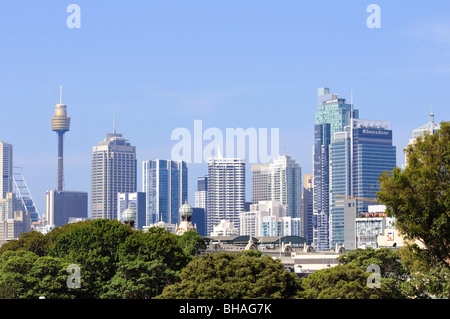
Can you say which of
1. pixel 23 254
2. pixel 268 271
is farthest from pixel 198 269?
pixel 23 254

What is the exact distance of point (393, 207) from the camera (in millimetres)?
82938

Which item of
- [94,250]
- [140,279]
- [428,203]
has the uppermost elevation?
[428,203]

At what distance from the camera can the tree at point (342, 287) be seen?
322 feet

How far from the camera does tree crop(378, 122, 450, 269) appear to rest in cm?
8006

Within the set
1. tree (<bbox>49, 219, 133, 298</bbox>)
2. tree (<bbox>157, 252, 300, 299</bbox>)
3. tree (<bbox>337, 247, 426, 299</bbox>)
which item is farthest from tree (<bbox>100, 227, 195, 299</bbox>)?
tree (<bbox>337, 247, 426, 299</bbox>)

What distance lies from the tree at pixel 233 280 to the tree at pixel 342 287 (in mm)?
2706

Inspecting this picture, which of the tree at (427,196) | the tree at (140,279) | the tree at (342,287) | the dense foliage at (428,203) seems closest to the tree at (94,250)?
the tree at (140,279)

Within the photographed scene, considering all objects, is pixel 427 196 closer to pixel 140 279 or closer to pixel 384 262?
pixel 140 279

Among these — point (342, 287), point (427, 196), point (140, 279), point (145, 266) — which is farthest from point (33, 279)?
point (427, 196)

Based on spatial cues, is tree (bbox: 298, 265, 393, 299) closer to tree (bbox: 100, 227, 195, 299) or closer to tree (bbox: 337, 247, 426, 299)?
tree (bbox: 100, 227, 195, 299)

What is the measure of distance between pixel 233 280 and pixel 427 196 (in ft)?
80.3

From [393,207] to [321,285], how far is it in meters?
22.9

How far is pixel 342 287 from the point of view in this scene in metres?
99.1
